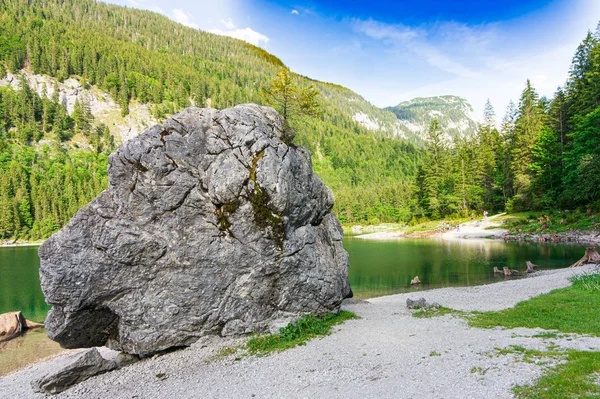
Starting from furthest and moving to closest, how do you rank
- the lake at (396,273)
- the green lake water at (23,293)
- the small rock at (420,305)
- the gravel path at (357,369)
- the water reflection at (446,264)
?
the water reflection at (446,264) → the green lake water at (23,293) → the lake at (396,273) → the small rock at (420,305) → the gravel path at (357,369)

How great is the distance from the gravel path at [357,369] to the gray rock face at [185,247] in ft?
5.07

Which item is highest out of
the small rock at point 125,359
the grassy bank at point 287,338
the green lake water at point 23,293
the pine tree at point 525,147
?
the pine tree at point 525,147

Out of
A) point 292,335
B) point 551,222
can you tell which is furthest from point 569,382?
point 551,222

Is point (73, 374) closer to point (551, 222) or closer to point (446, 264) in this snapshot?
point (446, 264)

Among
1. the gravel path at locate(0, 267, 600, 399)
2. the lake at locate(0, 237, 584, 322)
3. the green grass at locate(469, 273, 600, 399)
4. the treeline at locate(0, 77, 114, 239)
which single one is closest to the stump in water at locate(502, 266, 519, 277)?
the lake at locate(0, 237, 584, 322)

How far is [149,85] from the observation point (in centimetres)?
19075

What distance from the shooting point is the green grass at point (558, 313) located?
37.7 feet

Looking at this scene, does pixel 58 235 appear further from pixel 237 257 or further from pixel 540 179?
pixel 540 179

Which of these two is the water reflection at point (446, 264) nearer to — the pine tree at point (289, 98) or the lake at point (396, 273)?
the lake at point (396, 273)

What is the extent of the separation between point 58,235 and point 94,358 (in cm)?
458

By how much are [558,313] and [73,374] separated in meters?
18.1

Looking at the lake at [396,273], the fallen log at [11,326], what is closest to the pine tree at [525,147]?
Answer: the lake at [396,273]

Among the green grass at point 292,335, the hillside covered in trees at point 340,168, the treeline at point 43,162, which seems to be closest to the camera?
the green grass at point 292,335

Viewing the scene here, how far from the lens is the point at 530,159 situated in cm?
6300
